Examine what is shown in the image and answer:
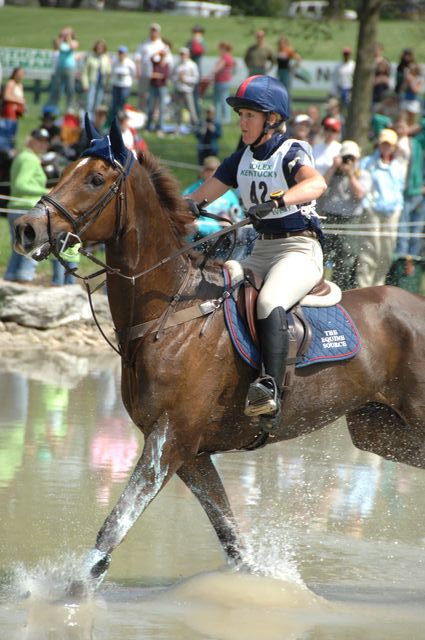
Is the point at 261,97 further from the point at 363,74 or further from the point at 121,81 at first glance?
the point at 121,81

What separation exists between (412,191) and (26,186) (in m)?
5.77

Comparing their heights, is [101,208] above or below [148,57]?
below

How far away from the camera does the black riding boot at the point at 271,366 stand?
20.7ft

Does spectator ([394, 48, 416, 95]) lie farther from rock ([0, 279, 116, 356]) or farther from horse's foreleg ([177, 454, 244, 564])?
horse's foreleg ([177, 454, 244, 564])

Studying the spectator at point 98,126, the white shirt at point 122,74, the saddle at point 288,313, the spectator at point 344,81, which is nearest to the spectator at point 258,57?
the white shirt at point 122,74

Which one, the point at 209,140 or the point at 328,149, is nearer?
the point at 328,149

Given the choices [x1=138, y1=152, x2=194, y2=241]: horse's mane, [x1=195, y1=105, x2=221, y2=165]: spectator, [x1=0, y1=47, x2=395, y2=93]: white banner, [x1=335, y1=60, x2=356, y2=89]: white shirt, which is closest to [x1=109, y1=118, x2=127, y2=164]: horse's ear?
[x1=138, y1=152, x2=194, y2=241]: horse's mane

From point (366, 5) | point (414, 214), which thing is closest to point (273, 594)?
point (414, 214)

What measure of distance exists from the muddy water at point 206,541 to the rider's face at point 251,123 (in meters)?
2.53

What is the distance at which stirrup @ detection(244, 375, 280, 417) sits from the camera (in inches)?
248

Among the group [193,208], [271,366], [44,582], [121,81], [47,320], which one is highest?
[121,81]

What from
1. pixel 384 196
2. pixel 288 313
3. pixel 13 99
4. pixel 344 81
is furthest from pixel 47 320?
pixel 344 81

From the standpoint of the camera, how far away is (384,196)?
15164mm

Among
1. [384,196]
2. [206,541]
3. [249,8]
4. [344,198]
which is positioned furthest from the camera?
[249,8]
